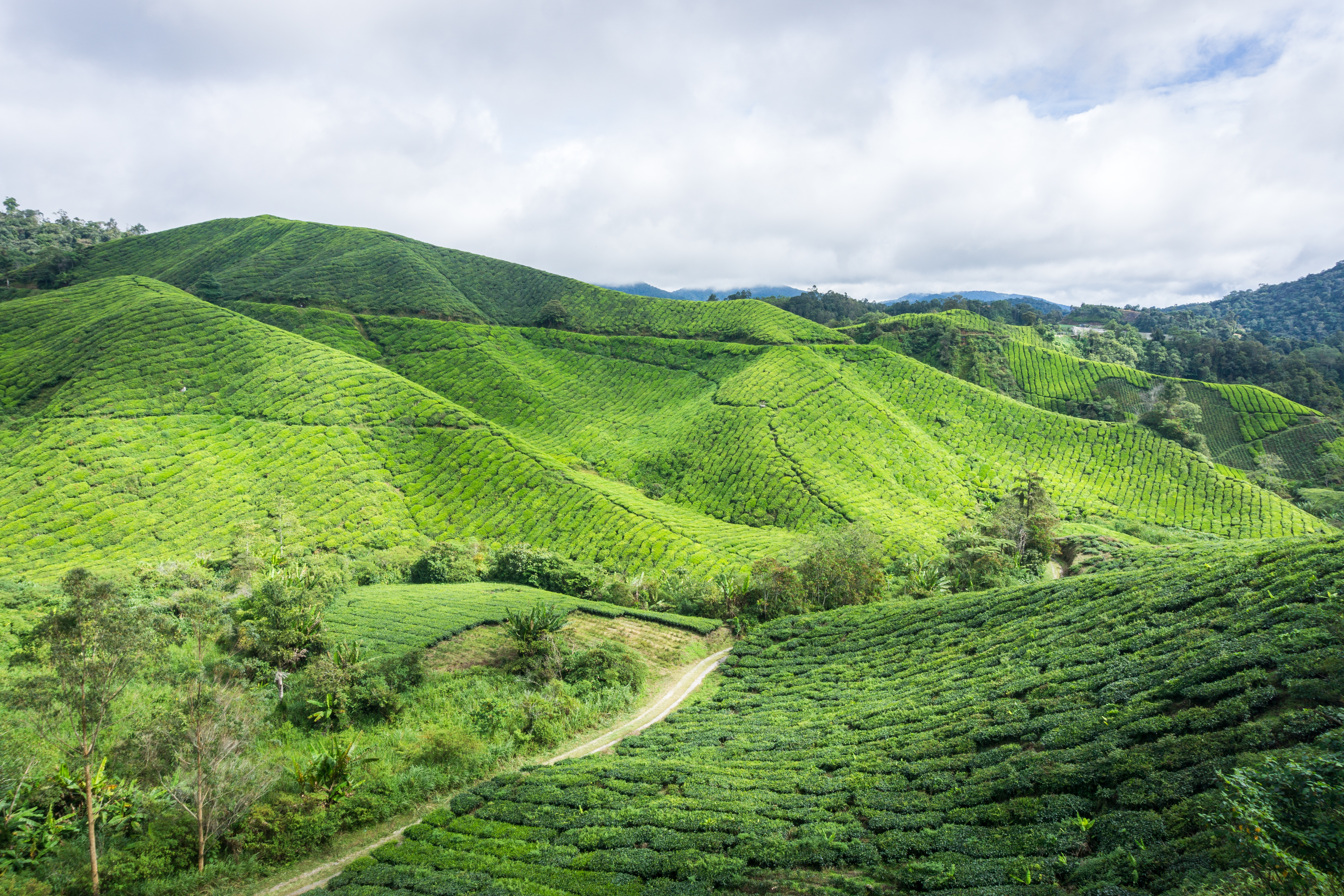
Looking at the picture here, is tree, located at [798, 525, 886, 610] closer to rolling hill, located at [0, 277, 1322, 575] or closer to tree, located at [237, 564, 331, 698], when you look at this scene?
rolling hill, located at [0, 277, 1322, 575]

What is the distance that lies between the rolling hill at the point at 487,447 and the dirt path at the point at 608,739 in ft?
50.8

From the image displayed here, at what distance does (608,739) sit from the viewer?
91.2 feet

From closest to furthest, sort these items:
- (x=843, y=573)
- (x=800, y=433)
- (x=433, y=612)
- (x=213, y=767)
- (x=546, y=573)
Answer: (x=213, y=767) → (x=433, y=612) → (x=843, y=573) → (x=546, y=573) → (x=800, y=433)

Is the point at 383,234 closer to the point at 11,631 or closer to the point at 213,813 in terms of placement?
the point at 11,631

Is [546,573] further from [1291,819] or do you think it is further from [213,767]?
[1291,819]

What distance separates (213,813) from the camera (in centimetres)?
1795

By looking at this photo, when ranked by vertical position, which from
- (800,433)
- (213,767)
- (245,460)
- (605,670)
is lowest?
(605,670)

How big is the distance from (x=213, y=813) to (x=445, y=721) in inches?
426

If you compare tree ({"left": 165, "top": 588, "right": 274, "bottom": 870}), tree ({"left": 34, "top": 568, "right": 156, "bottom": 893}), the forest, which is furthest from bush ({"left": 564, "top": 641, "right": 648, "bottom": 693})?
tree ({"left": 34, "top": 568, "right": 156, "bottom": 893})

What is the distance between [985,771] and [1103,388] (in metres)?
124

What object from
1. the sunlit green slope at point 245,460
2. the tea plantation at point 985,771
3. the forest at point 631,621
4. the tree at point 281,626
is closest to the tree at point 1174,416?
the forest at point 631,621

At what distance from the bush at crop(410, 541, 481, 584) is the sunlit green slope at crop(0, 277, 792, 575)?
8539 mm

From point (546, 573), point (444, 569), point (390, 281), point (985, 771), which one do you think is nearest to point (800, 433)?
point (546, 573)

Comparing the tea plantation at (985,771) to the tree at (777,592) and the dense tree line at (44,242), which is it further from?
the dense tree line at (44,242)
